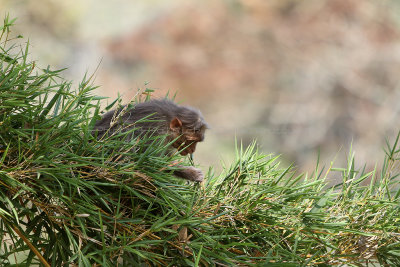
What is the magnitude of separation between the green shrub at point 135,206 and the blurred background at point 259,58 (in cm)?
682

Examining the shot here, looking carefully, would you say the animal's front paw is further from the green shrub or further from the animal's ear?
the animal's ear

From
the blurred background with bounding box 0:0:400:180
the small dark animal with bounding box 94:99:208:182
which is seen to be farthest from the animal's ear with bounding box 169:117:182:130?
the blurred background with bounding box 0:0:400:180

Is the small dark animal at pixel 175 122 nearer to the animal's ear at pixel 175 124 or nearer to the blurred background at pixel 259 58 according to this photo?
the animal's ear at pixel 175 124

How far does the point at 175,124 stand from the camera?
2443 millimetres

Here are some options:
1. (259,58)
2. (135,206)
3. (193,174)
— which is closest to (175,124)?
(193,174)

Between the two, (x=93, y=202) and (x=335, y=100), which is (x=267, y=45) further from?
(x=93, y=202)

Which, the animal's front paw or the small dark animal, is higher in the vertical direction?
the small dark animal

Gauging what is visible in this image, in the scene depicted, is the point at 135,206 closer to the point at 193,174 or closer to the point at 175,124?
the point at 193,174

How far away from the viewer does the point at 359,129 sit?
898 centimetres

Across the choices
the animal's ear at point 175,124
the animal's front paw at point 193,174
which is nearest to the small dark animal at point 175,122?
the animal's ear at point 175,124

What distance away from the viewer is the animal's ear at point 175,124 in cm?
243

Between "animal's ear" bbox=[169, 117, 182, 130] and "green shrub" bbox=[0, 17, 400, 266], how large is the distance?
582 mm

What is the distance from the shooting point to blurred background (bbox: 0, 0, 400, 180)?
357 inches

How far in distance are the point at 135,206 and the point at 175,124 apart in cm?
87
